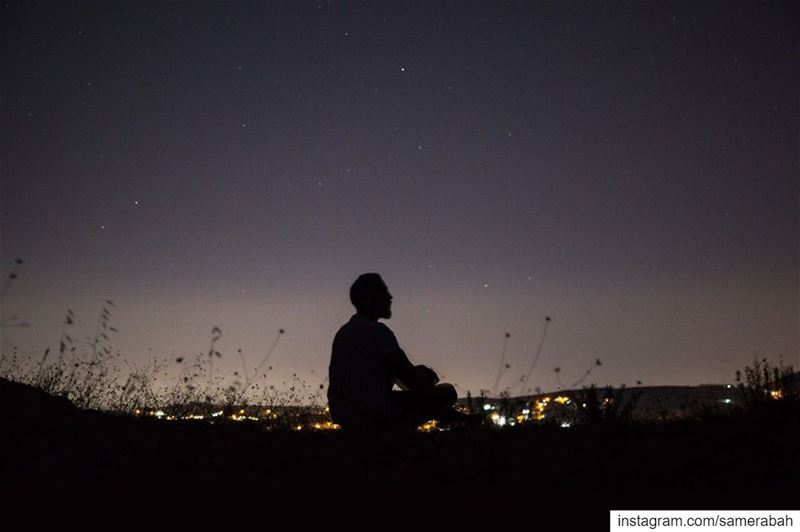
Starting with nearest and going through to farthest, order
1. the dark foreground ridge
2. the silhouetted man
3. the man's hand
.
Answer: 1. the dark foreground ridge
2. the silhouetted man
3. the man's hand

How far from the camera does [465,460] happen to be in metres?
3.86

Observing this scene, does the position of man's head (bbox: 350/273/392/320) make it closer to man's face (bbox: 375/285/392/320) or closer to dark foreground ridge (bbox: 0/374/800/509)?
man's face (bbox: 375/285/392/320)

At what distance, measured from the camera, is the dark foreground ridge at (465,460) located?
10.5 ft

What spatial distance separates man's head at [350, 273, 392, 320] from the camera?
20.4ft

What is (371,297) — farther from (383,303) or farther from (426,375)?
(426,375)

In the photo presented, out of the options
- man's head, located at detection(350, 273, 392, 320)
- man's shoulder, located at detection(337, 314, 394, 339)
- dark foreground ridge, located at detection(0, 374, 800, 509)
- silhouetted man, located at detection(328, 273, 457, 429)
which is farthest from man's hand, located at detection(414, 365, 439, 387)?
dark foreground ridge, located at detection(0, 374, 800, 509)

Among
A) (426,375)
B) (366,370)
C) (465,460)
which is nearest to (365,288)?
(366,370)

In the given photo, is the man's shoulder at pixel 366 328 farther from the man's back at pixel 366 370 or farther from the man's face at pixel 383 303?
the man's face at pixel 383 303

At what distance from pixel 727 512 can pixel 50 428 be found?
174 inches

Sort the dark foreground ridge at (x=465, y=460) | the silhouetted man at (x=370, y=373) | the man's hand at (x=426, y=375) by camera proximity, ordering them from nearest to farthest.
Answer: the dark foreground ridge at (x=465, y=460), the silhouetted man at (x=370, y=373), the man's hand at (x=426, y=375)

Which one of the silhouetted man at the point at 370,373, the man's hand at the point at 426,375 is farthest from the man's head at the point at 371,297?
the man's hand at the point at 426,375

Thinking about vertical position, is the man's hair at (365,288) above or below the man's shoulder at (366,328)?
above

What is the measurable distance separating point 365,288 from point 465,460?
2.65m

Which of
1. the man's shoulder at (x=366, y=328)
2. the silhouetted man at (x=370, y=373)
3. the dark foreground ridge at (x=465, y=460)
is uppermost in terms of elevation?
the man's shoulder at (x=366, y=328)
